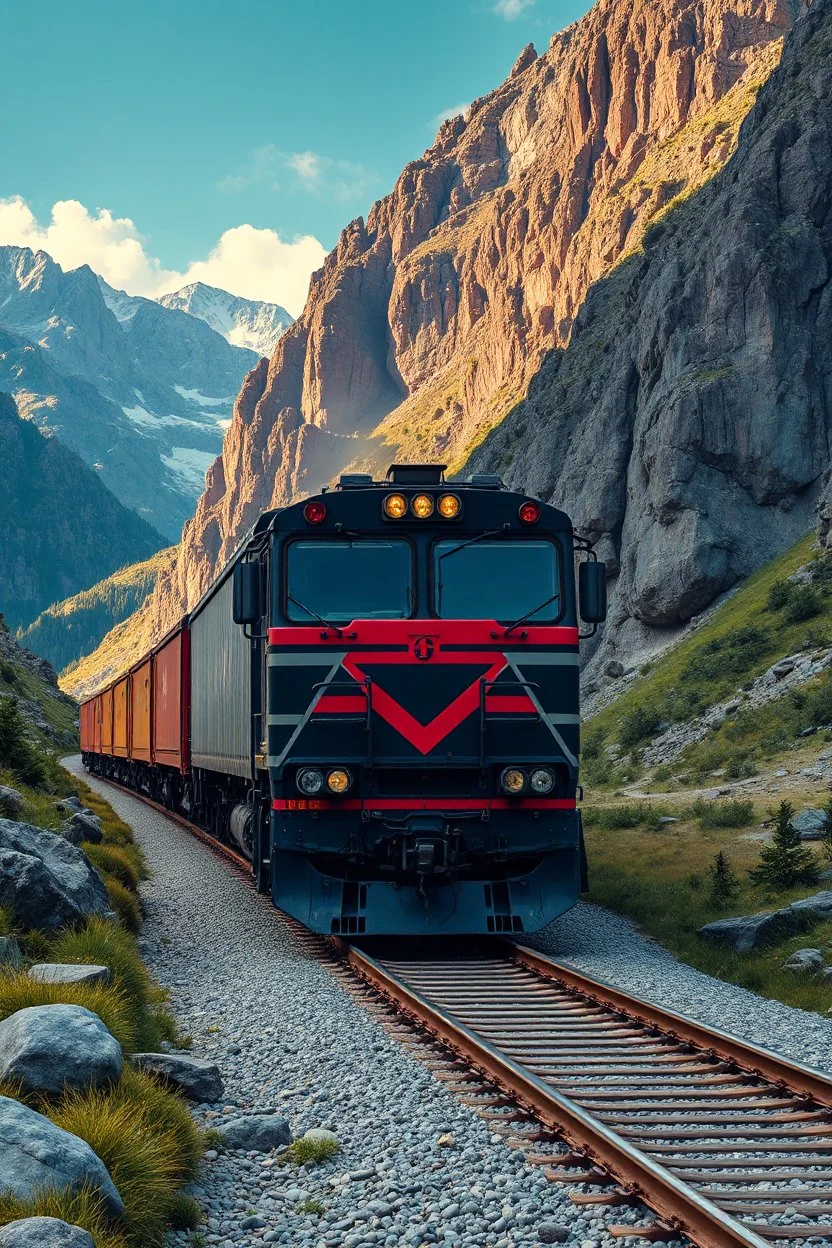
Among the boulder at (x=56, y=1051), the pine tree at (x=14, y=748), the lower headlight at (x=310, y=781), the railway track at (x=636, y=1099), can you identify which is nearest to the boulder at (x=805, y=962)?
the railway track at (x=636, y=1099)

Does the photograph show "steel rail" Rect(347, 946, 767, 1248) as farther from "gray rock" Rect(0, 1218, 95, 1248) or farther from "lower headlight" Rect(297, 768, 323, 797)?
"lower headlight" Rect(297, 768, 323, 797)

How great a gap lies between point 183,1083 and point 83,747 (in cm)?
5919

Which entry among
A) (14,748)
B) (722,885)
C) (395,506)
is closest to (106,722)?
(14,748)

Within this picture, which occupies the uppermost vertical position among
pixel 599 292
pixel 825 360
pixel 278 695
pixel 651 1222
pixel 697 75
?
pixel 697 75

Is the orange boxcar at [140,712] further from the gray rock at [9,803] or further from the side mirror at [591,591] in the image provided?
A: the side mirror at [591,591]

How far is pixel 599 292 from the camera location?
9688 cm

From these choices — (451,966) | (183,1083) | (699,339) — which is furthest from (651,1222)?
(699,339)

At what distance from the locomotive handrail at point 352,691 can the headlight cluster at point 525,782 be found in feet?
4.23

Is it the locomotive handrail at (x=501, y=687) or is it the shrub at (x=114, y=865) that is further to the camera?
the shrub at (x=114, y=865)

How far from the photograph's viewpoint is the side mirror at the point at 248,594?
1156cm

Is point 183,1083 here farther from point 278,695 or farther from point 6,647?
point 6,647

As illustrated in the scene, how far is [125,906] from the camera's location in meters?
13.3

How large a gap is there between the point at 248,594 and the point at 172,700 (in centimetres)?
1334

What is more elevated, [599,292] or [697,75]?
[697,75]
